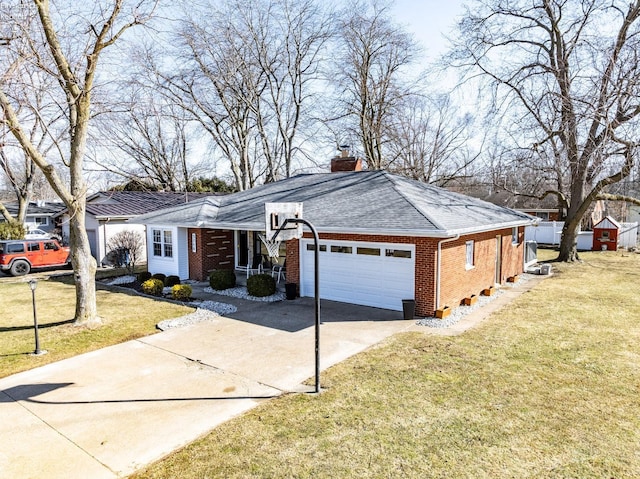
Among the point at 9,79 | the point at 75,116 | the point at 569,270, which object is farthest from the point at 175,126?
the point at 569,270

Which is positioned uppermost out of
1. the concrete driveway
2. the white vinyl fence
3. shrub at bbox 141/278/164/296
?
the white vinyl fence

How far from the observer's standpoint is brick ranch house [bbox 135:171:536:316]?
1089cm

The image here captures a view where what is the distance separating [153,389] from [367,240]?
6.81 metres

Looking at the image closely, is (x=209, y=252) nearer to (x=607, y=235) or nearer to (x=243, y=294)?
(x=243, y=294)

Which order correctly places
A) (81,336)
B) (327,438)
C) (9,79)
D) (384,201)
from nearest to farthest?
1. (327,438)
2. (9,79)
3. (81,336)
4. (384,201)

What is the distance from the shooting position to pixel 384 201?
12.7 m

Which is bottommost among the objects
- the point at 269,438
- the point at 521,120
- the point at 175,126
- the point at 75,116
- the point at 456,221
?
the point at 269,438

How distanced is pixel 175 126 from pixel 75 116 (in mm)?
25608

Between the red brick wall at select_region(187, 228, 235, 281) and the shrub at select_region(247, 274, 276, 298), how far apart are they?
141 inches

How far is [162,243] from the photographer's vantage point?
17.1 metres

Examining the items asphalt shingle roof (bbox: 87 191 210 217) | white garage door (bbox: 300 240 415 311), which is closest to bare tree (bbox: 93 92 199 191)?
asphalt shingle roof (bbox: 87 191 210 217)

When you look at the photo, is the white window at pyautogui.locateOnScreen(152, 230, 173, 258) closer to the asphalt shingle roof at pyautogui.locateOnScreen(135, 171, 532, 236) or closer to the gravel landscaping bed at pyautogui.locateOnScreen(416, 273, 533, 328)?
the asphalt shingle roof at pyautogui.locateOnScreen(135, 171, 532, 236)

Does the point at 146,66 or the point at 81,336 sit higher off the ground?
the point at 146,66

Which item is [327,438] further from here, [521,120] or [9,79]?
[521,120]
